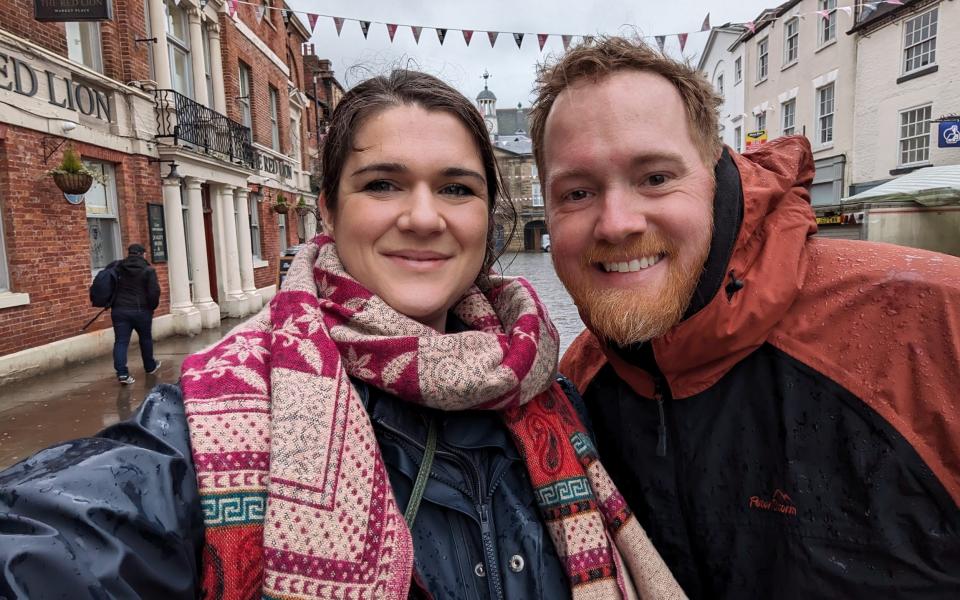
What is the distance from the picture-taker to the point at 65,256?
7809 millimetres

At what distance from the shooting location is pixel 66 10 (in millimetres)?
6801

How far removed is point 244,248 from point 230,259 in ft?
3.05

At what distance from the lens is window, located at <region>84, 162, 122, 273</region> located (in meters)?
8.58

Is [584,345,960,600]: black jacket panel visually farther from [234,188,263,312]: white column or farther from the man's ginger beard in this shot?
[234,188,263,312]: white column

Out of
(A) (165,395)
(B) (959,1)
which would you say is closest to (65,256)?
(A) (165,395)

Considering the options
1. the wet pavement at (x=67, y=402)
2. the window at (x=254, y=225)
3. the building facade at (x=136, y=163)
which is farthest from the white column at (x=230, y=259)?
the wet pavement at (x=67, y=402)

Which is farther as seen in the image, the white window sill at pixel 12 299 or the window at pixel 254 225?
the window at pixel 254 225

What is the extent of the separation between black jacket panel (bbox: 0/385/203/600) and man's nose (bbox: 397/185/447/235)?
2.31ft

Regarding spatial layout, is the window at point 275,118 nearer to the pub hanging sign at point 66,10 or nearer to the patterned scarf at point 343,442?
the pub hanging sign at point 66,10

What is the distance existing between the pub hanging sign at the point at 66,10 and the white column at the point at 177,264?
11.7 feet

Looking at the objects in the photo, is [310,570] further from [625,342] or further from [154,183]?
[154,183]

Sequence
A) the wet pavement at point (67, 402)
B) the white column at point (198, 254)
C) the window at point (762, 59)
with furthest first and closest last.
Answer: the window at point (762, 59), the white column at point (198, 254), the wet pavement at point (67, 402)

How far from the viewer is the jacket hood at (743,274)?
4.70 feet

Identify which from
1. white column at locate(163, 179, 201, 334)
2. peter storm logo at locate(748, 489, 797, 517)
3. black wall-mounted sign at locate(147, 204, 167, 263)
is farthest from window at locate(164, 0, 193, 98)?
peter storm logo at locate(748, 489, 797, 517)
